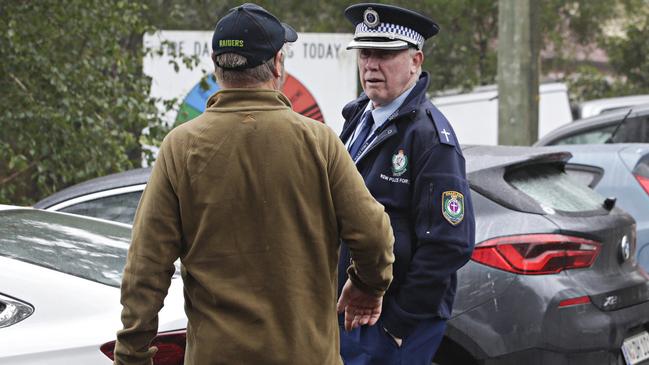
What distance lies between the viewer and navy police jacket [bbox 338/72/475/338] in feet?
11.3

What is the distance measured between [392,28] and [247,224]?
1196mm

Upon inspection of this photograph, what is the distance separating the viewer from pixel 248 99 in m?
2.85

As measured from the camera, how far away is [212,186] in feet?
9.16

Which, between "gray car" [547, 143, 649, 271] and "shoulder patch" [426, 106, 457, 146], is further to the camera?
"gray car" [547, 143, 649, 271]

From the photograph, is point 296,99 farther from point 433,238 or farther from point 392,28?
point 433,238

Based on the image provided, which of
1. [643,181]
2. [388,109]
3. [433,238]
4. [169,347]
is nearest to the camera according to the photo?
[433,238]

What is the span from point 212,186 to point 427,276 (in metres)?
0.92

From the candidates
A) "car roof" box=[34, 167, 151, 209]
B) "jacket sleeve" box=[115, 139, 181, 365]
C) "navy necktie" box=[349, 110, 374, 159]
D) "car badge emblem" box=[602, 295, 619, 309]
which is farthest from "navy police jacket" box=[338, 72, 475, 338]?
"car roof" box=[34, 167, 151, 209]

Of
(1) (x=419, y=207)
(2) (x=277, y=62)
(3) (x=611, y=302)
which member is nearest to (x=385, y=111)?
(1) (x=419, y=207)

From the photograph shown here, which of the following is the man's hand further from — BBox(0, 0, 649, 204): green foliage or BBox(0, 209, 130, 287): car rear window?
BBox(0, 0, 649, 204): green foliage

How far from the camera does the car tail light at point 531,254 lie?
15.8ft

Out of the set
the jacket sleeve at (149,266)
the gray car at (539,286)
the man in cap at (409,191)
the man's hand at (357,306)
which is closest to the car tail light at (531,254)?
the gray car at (539,286)

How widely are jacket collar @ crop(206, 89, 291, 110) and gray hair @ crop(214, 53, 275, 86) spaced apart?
0.03 m

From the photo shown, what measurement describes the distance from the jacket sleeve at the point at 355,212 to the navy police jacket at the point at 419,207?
1.78 feet
